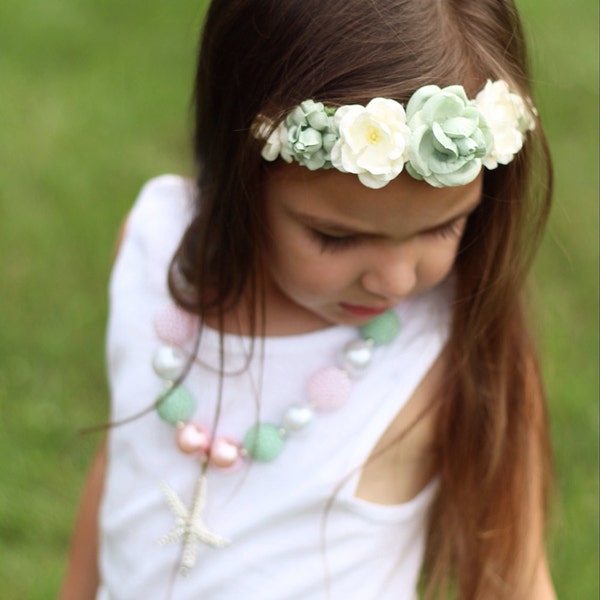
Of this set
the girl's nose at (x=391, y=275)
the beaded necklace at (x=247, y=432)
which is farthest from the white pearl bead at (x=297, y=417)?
the girl's nose at (x=391, y=275)

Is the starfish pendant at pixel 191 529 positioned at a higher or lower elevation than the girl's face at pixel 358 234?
lower

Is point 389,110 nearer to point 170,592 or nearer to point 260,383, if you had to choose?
point 260,383

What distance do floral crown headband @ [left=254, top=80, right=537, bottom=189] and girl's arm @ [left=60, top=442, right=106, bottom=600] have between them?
1.02m

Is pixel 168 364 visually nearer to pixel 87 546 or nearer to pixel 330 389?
pixel 330 389

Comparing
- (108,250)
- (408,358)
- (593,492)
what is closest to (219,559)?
(408,358)

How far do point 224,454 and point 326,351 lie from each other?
0.27 m

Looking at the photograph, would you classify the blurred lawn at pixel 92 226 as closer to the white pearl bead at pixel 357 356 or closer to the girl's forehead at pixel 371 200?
the white pearl bead at pixel 357 356

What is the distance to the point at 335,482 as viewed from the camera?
1874mm

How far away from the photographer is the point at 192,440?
6.34ft

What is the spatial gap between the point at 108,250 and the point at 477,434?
7.28ft

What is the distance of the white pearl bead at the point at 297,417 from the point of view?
190 cm

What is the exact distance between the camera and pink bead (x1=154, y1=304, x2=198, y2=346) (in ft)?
6.66

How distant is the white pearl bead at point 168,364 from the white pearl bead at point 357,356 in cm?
33

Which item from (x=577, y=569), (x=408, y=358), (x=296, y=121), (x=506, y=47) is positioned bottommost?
(x=577, y=569)
